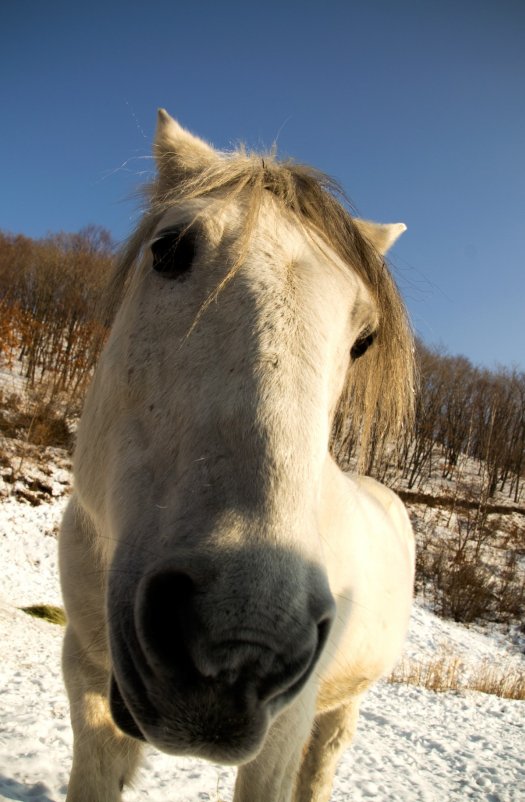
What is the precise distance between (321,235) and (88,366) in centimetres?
2291

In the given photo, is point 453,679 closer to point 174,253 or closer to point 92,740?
point 92,740

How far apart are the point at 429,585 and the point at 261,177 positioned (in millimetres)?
20451

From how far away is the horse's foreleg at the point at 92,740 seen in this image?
2.18 meters

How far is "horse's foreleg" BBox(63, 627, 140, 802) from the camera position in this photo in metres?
2.18

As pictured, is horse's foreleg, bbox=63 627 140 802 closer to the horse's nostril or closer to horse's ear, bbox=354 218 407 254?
the horse's nostril

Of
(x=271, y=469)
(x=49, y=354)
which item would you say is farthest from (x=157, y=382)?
(x=49, y=354)

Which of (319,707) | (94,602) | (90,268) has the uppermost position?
(90,268)

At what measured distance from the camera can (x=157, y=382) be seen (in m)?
1.66

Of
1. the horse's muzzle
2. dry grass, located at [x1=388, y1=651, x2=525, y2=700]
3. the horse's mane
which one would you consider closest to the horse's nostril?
the horse's muzzle

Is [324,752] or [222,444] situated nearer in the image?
[222,444]

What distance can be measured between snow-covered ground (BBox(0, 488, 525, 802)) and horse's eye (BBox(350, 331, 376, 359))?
2340 mm

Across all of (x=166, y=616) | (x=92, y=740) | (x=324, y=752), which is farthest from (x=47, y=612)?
(x=166, y=616)

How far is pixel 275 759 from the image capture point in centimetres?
215

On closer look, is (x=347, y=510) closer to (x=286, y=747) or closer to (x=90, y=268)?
(x=286, y=747)
